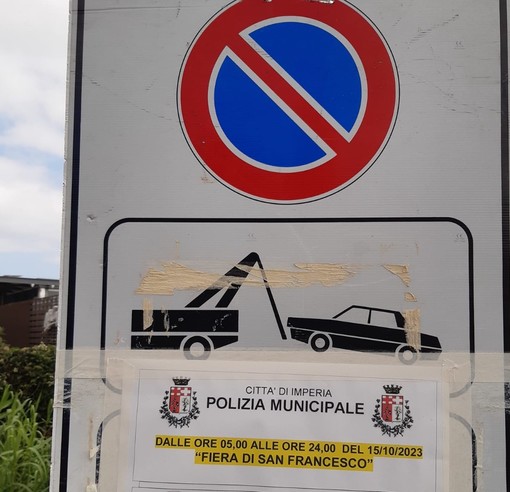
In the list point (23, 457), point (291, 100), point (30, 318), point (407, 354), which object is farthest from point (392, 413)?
point (30, 318)

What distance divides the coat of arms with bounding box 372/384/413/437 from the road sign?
48 cm

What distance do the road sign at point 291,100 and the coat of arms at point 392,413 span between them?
1.56 ft

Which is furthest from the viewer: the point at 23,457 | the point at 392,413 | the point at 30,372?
the point at 30,372

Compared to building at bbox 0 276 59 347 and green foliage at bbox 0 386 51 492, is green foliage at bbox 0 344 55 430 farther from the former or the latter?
building at bbox 0 276 59 347

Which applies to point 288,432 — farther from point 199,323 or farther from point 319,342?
point 199,323

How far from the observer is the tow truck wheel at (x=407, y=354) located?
1.54 meters

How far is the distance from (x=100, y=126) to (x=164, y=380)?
2.05 ft

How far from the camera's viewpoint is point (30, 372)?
5512mm

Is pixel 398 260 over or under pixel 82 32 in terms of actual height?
under

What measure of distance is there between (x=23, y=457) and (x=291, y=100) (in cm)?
238

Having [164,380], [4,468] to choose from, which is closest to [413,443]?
[164,380]

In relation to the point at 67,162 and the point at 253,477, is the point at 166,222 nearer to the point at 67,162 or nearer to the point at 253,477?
the point at 67,162

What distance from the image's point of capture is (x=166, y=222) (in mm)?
1631

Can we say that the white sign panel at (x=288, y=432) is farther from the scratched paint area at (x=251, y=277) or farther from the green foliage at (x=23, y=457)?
the green foliage at (x=23, y=457)
